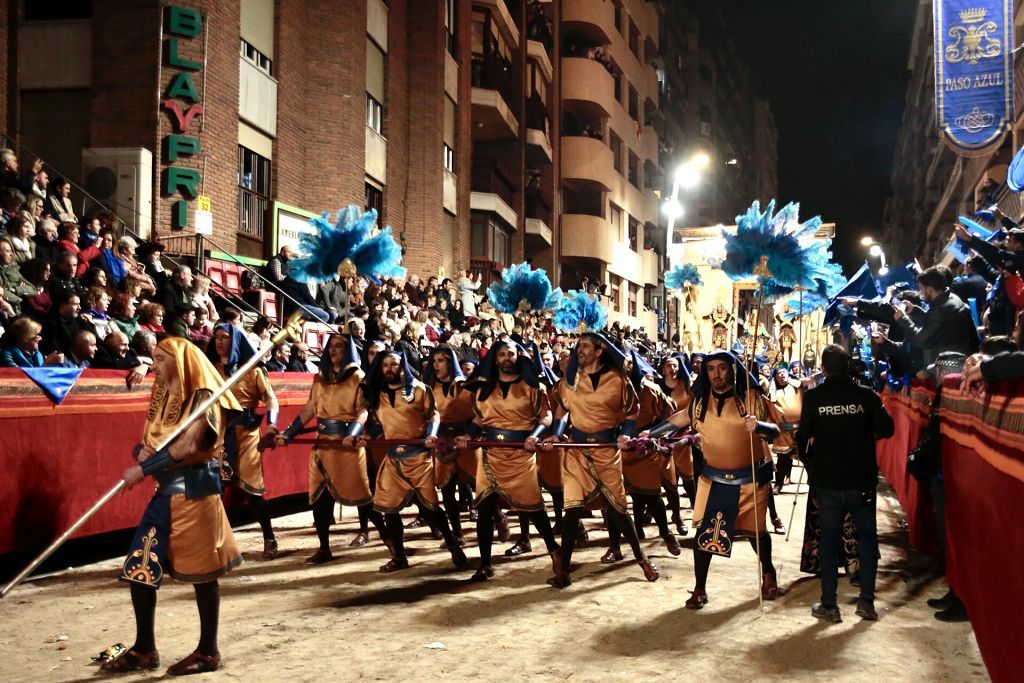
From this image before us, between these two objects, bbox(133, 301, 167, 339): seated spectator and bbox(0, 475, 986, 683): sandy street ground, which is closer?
bbox(0, 475, 986, 683): sandy street ground

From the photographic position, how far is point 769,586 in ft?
25.9

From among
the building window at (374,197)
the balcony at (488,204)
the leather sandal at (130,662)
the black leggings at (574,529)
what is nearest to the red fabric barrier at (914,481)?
the black leggings at (574,529)

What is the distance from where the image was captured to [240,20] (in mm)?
19547

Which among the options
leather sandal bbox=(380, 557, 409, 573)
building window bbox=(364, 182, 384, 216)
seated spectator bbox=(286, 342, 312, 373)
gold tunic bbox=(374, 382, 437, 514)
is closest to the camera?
leather sandal bbox=(380, 557, 409, 573)

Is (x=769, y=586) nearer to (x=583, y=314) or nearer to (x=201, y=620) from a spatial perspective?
(x=583, y=314)

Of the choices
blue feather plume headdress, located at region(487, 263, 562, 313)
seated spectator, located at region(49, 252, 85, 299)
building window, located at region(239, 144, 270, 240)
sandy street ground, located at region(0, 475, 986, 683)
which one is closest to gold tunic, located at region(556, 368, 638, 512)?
sandy street ground, located at region(0, 475, 986, 683)

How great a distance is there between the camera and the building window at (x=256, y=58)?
65.7ft

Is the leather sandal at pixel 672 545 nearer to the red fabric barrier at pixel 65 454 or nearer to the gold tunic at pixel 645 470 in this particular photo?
the gold tunic at pixel 645 470

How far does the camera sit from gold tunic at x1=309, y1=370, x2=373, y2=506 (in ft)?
31.6

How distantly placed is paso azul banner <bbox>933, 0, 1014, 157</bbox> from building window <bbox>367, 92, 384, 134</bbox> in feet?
47.5

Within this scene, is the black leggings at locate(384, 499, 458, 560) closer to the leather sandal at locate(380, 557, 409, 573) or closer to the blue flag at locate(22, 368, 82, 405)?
the leather sandal at locate(380, 557, 409, 573)

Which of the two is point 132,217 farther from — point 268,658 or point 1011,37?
point 1011,37

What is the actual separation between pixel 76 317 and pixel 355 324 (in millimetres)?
4020

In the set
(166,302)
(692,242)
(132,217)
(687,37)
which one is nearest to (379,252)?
(166,302)
